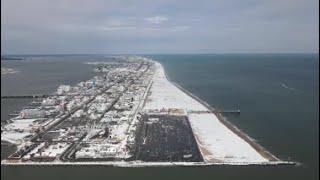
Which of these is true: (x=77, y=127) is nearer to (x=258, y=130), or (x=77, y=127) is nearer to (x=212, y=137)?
(x=212, y=137)

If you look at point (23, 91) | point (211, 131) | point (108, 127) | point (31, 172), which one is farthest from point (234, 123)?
point (23, 91)

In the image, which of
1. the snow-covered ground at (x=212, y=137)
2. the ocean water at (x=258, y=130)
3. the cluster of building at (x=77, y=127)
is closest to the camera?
the ocean water at (x=258, y=130)

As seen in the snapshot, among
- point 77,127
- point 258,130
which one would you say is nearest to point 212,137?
point 258,130

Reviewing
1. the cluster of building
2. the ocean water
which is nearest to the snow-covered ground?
the ocean water

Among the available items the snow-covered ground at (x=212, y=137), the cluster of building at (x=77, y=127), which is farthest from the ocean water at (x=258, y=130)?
the cluster of building at (x=77, y=127)

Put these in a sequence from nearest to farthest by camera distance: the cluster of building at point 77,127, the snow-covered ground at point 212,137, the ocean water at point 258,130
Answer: the ocean water at point 258,130 < the snow-covered ground at point 212,137 < the cluster of building at point 77,127

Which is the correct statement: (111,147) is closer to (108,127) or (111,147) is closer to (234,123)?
(108,127)

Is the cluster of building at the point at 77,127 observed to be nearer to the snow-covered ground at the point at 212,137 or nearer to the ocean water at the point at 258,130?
the ocean water at the point at 258,130

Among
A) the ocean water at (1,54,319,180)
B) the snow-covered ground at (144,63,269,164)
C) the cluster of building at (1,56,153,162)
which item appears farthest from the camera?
A: the cluster of building at (1,56,153,162)

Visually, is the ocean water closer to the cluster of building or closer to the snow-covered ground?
the snow-covered ground
